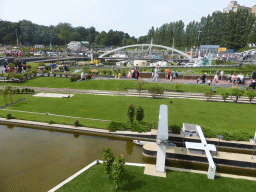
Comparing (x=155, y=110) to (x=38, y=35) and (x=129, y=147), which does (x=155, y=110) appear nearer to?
(x=129, y=147)

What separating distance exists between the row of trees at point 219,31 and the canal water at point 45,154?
6282 centimetres

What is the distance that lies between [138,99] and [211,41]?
75570 mm

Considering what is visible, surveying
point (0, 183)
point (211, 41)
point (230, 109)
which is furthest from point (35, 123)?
point (211, 41)

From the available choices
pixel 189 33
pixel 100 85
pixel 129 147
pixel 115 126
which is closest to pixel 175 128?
pixel 129 147

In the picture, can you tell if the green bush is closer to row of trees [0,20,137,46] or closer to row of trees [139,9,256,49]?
row of trees [139,9,256,49]

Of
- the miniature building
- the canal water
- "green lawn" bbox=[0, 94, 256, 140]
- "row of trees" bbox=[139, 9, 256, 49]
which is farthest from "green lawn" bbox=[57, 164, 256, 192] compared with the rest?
"row of trees" bbox=[139, 9, 256, 49]

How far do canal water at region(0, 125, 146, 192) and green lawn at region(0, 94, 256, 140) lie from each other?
2197 millimetres

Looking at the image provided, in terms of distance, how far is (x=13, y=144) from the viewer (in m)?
12.3

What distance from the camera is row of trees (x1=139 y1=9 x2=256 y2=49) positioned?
236 feet

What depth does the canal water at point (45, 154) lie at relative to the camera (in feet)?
29.8

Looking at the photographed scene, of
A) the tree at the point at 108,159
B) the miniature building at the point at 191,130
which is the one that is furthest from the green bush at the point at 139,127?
the tree at the point at 108,159

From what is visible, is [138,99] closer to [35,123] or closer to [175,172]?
[35,123]

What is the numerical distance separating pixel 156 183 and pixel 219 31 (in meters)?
88.3

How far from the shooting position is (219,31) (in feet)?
266
